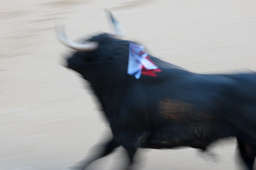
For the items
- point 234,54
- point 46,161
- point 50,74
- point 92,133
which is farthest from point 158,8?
point 46,161

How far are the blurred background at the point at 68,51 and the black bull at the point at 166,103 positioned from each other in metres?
0.65

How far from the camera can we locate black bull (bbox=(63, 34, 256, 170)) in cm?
458

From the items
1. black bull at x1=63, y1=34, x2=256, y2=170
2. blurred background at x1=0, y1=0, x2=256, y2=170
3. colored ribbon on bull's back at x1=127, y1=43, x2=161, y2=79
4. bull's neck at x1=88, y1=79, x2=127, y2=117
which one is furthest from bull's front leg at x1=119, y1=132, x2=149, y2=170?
blurred background at x1=0, y1=0, x2=256, y2=170

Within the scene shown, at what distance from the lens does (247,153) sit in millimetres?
4934

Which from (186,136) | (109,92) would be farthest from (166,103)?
(109,92)

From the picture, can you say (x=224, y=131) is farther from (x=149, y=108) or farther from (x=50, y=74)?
(x=50, y=74)

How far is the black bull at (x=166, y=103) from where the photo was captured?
15.0ft

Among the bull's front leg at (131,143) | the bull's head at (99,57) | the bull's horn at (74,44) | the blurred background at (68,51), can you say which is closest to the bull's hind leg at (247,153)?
the bull's front leg at (131,143)

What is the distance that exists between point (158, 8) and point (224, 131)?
18.9ft

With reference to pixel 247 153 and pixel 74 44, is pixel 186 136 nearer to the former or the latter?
pixel 247 153

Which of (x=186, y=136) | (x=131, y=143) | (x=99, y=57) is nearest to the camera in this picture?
(x=186, y=136)

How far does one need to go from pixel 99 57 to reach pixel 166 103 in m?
0.58

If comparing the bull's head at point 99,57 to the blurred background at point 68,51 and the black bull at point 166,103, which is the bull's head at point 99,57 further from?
the blurred background at point 68,51

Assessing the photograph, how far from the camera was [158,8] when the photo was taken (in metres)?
10.2
